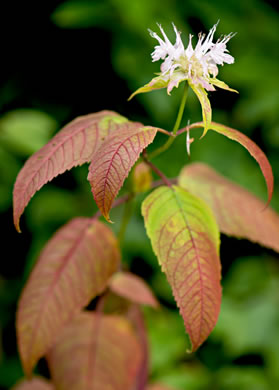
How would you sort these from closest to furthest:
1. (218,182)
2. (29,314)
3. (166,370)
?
(29,314), (218,182), (166,370)

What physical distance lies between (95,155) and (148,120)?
107 centimetres

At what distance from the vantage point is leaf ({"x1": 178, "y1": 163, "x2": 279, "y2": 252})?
57cm

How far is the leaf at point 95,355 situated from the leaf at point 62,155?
11.5 inches

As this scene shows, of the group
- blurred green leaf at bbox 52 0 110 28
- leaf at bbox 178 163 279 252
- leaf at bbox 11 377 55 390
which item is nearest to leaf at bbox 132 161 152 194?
leaf at bbox 178 163 279 252

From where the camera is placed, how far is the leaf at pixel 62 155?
430 mm

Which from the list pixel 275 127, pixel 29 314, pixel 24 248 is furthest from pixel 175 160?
pixel 29 314

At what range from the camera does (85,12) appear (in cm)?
134

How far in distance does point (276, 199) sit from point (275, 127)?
223 millimetres

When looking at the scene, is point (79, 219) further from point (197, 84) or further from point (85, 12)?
point (85, 12)

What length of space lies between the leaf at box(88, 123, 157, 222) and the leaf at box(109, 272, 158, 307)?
0.31m

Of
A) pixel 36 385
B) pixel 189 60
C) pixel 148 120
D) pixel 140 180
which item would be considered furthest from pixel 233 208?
pixel 148 120

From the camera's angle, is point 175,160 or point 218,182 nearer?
point 218,182

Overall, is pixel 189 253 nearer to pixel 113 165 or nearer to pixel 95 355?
pixel 113 165

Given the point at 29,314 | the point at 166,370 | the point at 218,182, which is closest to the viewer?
the point at 29,314
